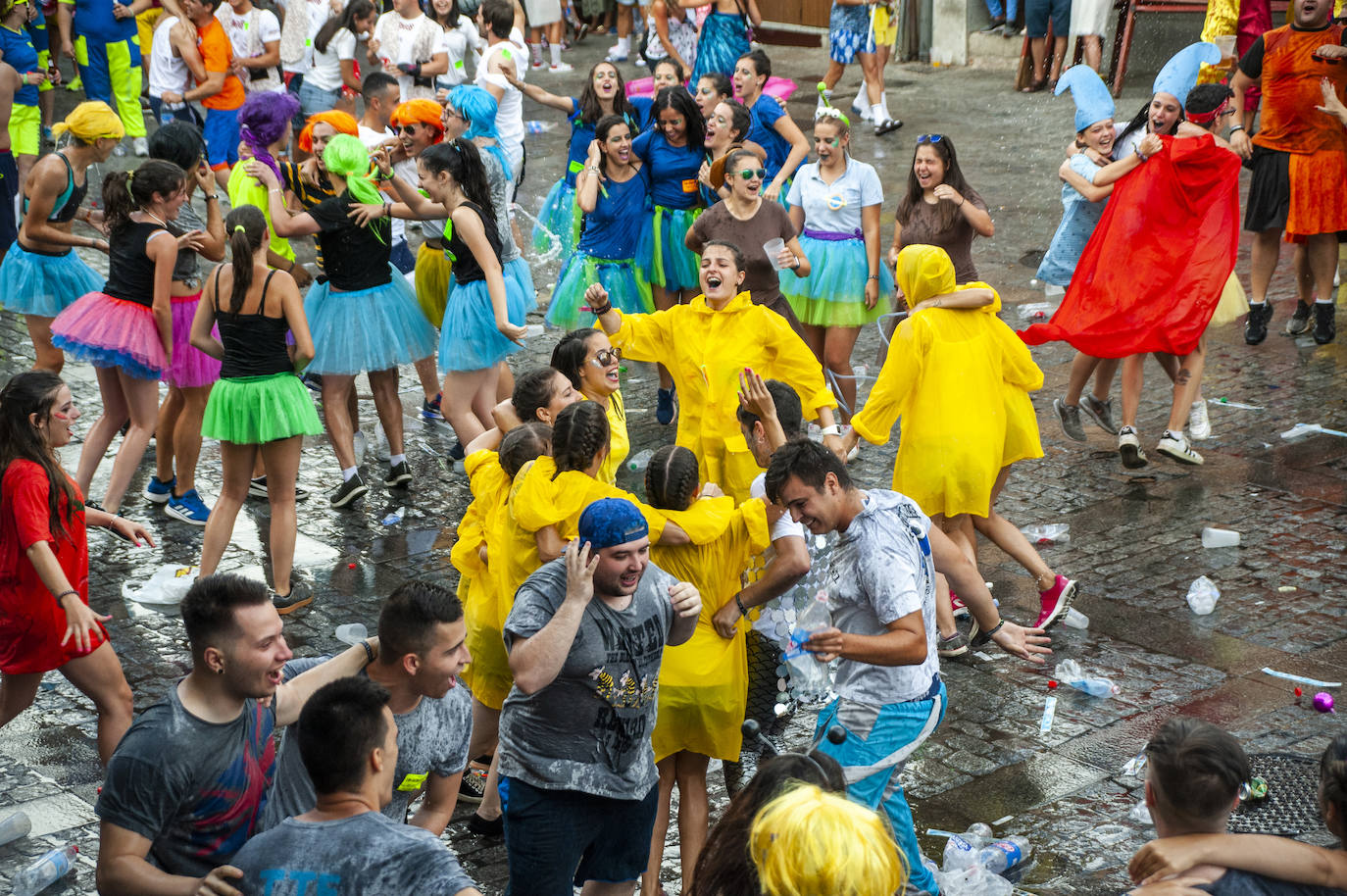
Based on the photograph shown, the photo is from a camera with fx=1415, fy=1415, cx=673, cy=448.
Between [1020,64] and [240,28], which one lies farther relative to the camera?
[1020,64]

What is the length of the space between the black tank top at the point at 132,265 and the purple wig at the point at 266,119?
4.85ft

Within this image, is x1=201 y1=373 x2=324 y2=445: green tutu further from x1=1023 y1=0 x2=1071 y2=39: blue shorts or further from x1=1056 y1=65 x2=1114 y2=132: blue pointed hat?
x1=1023 y1=0 x2=1071 y2=39: blue shorts

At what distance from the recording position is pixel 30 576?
4.93m

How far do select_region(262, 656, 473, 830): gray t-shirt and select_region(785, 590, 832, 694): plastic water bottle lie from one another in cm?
102

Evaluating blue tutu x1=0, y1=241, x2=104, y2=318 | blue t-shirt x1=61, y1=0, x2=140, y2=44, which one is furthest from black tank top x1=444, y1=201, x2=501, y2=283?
blue t-shirt x1=61, y1=0, x2=140, y2=44

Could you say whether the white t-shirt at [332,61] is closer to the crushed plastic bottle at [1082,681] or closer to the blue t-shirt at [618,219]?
the blue t-shirt at [618,219]

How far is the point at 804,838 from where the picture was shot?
2.80 m

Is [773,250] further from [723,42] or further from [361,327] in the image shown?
[723,42]

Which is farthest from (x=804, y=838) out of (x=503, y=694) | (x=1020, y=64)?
(x=1020, y=64)

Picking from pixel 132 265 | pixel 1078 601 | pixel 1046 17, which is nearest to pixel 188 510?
pixel 132 265

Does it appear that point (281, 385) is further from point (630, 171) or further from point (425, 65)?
point (425, 65)

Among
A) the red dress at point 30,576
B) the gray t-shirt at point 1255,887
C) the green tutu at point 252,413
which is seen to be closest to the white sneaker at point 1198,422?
the green tutu at point 252,413

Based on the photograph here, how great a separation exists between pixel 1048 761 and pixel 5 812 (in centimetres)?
393

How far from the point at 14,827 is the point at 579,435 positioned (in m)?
2.53
